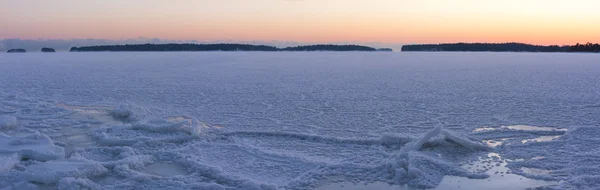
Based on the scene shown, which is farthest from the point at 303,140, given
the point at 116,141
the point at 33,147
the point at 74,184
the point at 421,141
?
the point at 33,147

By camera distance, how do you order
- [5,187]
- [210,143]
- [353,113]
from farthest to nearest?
[353,113] < [210,143] < [5,187]

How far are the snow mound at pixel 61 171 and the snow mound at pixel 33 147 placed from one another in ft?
0.93

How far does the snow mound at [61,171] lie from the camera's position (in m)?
3.36

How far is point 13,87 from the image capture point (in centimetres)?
957

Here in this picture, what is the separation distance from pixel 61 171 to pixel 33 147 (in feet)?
3.34

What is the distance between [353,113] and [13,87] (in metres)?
7.45

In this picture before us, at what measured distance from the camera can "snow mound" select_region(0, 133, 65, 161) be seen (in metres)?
4.00

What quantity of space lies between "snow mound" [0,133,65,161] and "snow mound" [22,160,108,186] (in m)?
0.28

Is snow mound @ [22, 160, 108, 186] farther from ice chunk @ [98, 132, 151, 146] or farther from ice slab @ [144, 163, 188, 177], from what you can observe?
ice chunk @ [98, 132, 151, 146]

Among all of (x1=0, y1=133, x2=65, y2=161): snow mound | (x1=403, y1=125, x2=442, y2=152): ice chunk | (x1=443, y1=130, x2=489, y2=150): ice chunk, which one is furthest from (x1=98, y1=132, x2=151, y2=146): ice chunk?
(x1=443, y1=130, x2=489, y2=150): ice chunk

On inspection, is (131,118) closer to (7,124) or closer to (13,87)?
(7,124)

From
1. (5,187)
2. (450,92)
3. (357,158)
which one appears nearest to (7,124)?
(5,187)

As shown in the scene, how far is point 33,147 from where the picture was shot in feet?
14.0

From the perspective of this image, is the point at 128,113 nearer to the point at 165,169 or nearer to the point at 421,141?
the point at 165,169
